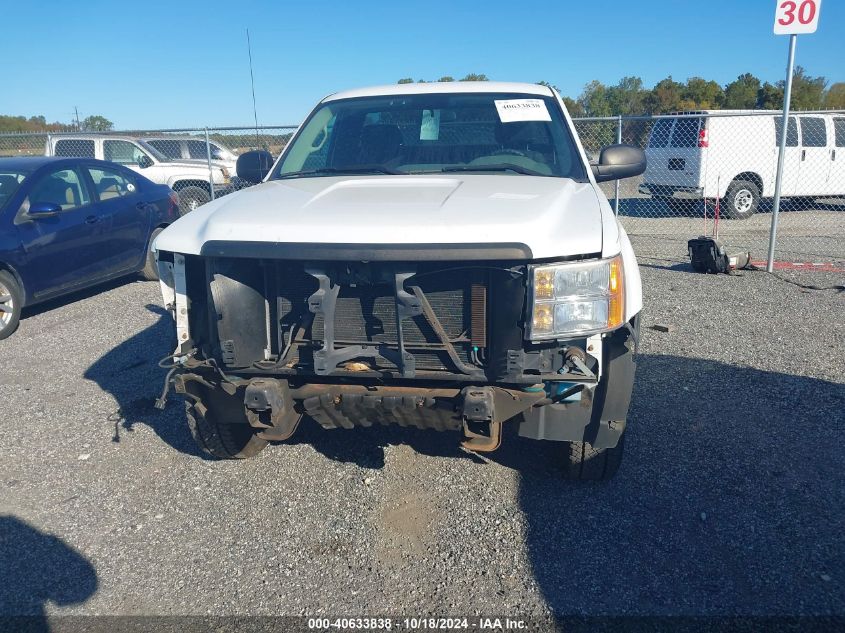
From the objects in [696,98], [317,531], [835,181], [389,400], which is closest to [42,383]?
[317,531]

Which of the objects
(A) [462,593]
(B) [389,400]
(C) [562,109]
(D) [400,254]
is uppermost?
(C) [562,109]

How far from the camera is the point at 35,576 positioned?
299 cm

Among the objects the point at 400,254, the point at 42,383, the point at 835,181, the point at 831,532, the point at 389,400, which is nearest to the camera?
the point at 400,254

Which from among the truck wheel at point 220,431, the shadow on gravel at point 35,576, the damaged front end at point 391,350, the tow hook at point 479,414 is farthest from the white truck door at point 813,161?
the shadow on gravel at point 35,576

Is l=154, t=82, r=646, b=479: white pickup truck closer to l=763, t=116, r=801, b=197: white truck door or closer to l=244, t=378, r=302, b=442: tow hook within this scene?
l=244, t=378, r=302, b=442: tow hook

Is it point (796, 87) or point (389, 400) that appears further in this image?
point (796, 87)

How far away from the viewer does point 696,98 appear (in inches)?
Answer: 1457

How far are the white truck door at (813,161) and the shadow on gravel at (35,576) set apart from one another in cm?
1411

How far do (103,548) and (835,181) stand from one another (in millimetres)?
14703

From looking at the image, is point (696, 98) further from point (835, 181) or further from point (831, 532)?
point (831, 532)

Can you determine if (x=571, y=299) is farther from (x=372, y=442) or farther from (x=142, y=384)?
(x=142, y=384)

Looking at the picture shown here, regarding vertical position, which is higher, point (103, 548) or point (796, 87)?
point (796, 87)

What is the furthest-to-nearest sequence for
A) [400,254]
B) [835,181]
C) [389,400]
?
[835,181] → [389,400] → [400,254]

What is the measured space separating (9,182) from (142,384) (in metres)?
3.35
